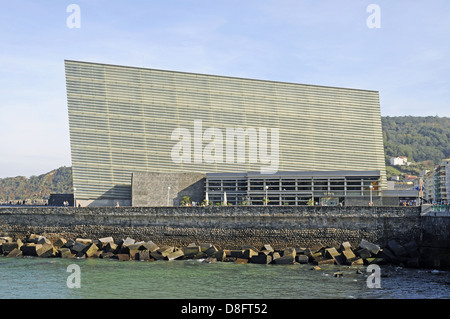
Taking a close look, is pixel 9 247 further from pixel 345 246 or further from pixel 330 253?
pixel 345 246

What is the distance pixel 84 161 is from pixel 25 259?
41.3 m

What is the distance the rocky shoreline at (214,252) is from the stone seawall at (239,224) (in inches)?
50.5

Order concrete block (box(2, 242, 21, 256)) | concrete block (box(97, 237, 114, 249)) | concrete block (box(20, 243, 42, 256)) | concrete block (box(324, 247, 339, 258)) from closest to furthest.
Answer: concrete block (box(324, 247, 339, 258)) < concrete block (box(20, 243, 42, 256)) < concrete block (box(97, 237, 114, 249)) < concrete block (box(2, 242, 21, 256))

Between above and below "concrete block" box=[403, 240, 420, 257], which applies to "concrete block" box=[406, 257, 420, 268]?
below

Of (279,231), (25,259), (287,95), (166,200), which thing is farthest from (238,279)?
(287,95)

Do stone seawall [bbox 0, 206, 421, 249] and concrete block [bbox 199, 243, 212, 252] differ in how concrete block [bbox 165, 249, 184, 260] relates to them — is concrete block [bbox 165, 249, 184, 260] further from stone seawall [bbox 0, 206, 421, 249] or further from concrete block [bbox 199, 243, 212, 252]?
stone seawall [bbox 0, 206, 421, 249]

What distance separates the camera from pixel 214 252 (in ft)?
137

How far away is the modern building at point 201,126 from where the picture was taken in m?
82.9

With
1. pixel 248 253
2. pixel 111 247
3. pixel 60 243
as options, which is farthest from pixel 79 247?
pixel 248 253

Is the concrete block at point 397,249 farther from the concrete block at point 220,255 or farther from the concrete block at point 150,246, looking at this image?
the concrete block at point 150,246

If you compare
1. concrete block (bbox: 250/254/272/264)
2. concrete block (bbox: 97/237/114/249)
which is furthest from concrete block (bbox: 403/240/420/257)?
concrete block (bbox: 97/237/114/249)

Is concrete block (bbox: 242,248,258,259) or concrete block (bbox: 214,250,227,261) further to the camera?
concrete block (bbox: 214,250,227,261)

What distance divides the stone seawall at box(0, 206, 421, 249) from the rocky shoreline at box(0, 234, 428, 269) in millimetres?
1283

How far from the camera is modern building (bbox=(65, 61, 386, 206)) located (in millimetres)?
82938
